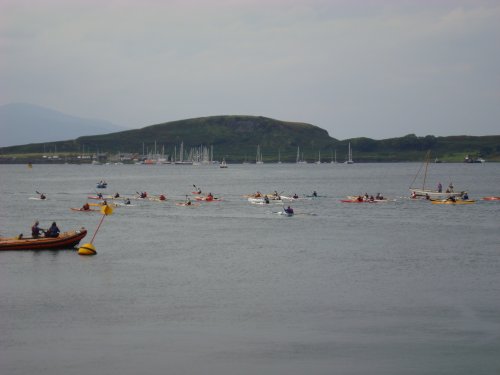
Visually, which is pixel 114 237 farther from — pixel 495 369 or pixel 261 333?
pixel 495 369

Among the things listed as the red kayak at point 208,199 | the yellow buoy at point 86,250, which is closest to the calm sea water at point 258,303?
the yellow buoy at point 86,250

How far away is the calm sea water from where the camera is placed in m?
33.7

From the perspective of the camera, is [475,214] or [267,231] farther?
[475,214]

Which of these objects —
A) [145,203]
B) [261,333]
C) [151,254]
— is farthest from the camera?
[145,203]

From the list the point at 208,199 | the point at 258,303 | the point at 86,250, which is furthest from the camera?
the point at 208,199

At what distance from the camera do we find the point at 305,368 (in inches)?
1277

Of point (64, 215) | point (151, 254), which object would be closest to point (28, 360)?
point (151, 254)

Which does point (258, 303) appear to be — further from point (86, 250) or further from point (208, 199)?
point (208, 199)

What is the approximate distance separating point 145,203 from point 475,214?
166ft

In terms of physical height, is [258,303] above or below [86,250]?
below

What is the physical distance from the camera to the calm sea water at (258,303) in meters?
33.7

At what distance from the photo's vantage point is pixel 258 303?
44.2 m

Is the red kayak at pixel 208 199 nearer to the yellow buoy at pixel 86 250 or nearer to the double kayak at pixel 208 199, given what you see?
the double kayak at pixel 208 199

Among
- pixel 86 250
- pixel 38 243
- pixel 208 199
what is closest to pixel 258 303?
pixel 86 250
